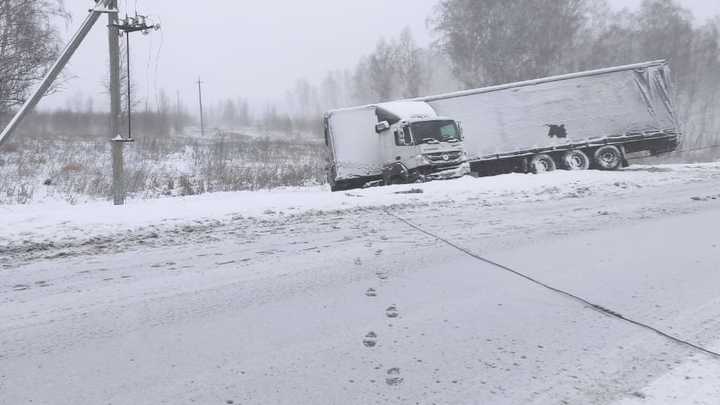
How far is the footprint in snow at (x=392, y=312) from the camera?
12.1 ft

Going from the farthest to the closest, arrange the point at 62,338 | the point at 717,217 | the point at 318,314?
the point at 717,217
the point at 318,314
the point at 62,338

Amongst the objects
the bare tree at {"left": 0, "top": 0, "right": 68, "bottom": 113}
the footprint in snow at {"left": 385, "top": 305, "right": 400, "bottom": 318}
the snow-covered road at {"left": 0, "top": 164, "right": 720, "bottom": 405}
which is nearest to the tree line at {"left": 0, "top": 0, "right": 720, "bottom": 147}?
the bare tree at {"left": 0, "top": 0, "right": 68, "bottom": 113}

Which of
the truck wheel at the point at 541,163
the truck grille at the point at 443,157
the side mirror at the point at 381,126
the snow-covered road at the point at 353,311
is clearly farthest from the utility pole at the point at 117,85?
the truck wheel at the point at 541,163

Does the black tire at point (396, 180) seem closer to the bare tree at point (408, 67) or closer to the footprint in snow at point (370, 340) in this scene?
the footprint in snow at point (370, 340)

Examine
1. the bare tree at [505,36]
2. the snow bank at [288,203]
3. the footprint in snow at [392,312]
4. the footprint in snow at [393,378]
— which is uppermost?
the bare tree at [505,36]

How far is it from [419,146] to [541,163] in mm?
5914

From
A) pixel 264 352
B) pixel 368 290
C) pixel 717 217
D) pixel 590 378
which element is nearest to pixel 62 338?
pixel 264 352

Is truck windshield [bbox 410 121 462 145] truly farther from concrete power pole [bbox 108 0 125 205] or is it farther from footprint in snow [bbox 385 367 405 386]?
footprint in snow [bbox 385 367 405 386]

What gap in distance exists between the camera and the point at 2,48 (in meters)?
19.4

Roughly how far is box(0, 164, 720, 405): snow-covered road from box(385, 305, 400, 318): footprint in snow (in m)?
0.02

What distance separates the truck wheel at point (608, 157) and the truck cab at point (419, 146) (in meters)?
5.92

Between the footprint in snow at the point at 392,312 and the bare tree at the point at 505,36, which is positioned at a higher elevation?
the bare tree at the point at 505,36

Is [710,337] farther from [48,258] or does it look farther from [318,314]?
[48,258]

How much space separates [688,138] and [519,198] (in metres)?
41.7
